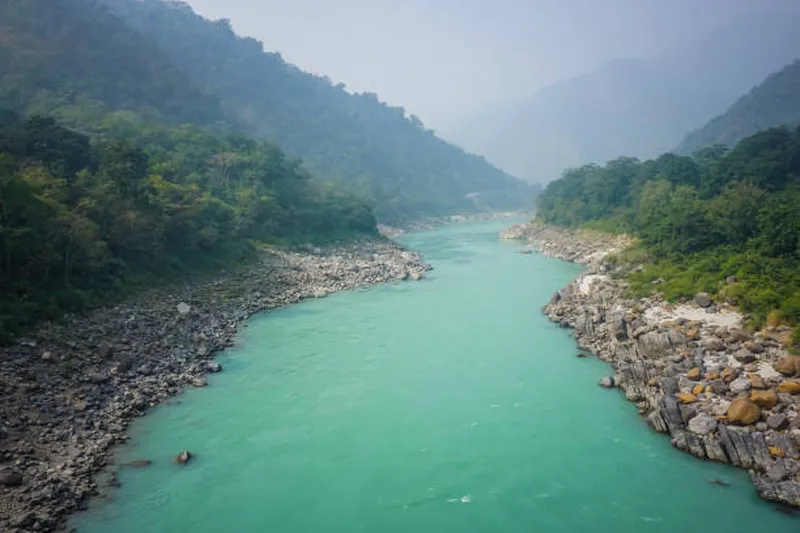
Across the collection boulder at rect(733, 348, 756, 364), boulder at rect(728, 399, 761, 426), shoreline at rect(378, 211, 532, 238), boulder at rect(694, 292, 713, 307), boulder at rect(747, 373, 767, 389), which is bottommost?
boulder at rect(728, 399, 761, 426)

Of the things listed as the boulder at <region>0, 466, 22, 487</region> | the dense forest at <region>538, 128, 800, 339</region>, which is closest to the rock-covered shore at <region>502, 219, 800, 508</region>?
the dense forest at <region>538, 128, 800, 339</region>

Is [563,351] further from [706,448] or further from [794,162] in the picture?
[794,162]

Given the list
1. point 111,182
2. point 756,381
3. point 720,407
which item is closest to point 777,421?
point 720,407

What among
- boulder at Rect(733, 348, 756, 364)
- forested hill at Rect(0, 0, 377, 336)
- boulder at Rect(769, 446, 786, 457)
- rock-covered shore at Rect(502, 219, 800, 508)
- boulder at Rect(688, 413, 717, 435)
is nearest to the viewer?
boulder at Rect(769, 446, 786, 457)

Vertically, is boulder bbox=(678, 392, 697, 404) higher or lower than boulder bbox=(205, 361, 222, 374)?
higher

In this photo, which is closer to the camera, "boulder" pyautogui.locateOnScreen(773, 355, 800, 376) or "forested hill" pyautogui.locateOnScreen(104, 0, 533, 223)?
"boulder" pyautogui.locateOnScreen(773, 355, 800, 376)

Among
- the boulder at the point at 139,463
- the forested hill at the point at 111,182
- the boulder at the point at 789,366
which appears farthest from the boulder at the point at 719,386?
the forested hill at the point at 111,182

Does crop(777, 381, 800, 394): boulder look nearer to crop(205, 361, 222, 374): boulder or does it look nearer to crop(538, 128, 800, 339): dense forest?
crop(538, 128, 800, 339): dense forest
